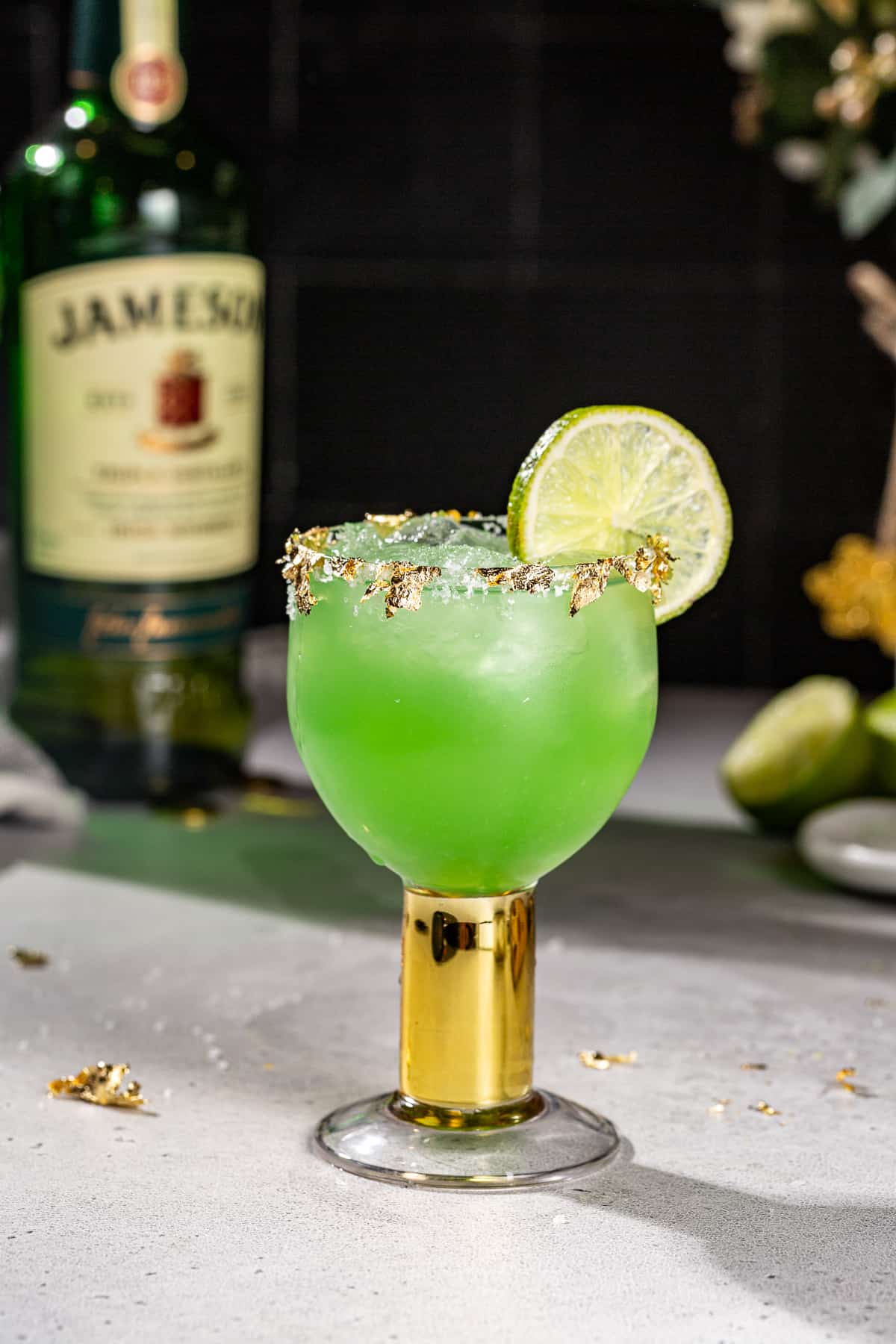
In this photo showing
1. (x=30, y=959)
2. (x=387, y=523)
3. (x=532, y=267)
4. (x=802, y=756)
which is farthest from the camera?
(x=532, y=267)

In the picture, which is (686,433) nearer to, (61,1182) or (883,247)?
(61,1182)

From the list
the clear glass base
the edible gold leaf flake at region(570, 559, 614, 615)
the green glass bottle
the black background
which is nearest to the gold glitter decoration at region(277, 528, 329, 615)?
the edible gold leaf flake at region(570, 559, 614, 615)

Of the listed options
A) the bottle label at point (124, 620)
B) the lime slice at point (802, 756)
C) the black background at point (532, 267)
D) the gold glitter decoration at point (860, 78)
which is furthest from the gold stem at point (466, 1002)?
the black background at point (532, 267)

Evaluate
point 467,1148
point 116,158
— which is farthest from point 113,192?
point 467,1148

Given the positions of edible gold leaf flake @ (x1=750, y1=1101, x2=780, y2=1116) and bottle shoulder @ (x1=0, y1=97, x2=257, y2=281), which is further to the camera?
bottle shoulder @ (x1=0, y1=97, x2=257, y2=281)

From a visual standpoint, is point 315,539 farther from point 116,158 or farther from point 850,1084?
point 116,158

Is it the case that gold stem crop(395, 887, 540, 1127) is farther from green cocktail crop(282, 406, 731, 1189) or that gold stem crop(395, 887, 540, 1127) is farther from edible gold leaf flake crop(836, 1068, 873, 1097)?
edible gold leaf flake crop(836, 1068, 873, 1097)
